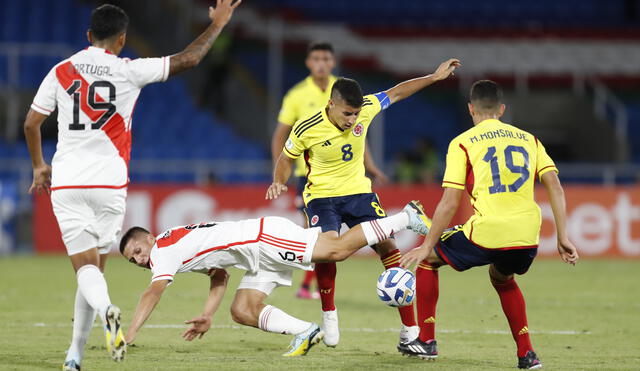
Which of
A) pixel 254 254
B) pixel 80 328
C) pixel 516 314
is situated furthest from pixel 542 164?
pixel 80 328

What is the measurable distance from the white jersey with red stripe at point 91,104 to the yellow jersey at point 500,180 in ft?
6.73

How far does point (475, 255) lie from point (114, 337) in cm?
248

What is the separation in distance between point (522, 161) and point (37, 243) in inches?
511

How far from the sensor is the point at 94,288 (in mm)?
6250

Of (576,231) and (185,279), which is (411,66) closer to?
(576,231)

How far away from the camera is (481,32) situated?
2736 centimetres

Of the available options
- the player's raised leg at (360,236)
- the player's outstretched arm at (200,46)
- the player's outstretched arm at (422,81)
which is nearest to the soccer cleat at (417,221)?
the player's raised leg at (360,236)

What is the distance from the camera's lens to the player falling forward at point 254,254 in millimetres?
7219

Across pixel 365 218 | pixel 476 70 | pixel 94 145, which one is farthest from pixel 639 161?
pixel 94 145

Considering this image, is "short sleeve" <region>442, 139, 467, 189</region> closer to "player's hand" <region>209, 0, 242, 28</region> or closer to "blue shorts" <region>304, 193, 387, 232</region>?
"blue shorts" <region>304, 193, 387, 232</region>

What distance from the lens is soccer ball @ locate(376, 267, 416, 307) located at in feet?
23.4

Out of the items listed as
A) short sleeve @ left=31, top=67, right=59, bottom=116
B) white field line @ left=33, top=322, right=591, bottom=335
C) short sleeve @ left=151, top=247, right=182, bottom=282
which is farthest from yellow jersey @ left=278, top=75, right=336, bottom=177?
short sleeve @ left=31, top=67, right=59, bottom=116

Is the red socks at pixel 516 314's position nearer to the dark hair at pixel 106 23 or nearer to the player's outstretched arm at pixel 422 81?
the player's outstretched arm at pixel 422 81

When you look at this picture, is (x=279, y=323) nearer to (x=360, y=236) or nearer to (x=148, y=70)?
(x=360, y=236)
